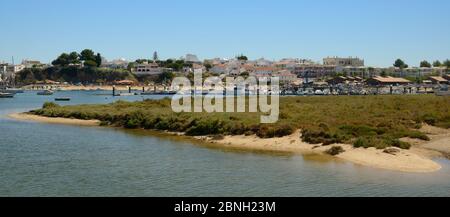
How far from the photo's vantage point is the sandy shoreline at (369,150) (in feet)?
91.7

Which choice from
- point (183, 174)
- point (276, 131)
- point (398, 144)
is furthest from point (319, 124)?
point (183, 174)

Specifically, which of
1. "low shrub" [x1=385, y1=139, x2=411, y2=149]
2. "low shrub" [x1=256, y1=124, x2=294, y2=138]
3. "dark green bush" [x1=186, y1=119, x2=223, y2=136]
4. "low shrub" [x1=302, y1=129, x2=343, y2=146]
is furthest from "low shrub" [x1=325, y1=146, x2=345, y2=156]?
"dark green bush" [x1=186, y1=119, x2=223, y2=136]

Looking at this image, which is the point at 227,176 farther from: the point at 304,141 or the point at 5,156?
the point at 5,156

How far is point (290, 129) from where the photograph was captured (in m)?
38.0

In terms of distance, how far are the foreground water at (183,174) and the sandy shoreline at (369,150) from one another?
100 cm

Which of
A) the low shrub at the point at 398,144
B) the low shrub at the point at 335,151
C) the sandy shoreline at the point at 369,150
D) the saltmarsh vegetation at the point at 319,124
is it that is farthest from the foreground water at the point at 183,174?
the saltmarsh vegetation at the point at 319,124

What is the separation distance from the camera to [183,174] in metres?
25.8

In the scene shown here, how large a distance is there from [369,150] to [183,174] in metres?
11.5

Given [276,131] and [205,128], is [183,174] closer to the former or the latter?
[276,131]

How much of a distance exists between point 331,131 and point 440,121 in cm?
1142

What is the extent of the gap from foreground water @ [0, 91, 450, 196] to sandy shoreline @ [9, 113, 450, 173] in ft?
3.30

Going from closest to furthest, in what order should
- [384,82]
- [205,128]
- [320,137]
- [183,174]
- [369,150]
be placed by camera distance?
[183,174] < [369,150] < [320,137] < [205,128] < [384,82]

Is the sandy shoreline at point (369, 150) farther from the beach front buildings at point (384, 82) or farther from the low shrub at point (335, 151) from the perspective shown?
the beach front buildings at point (384, 82)
